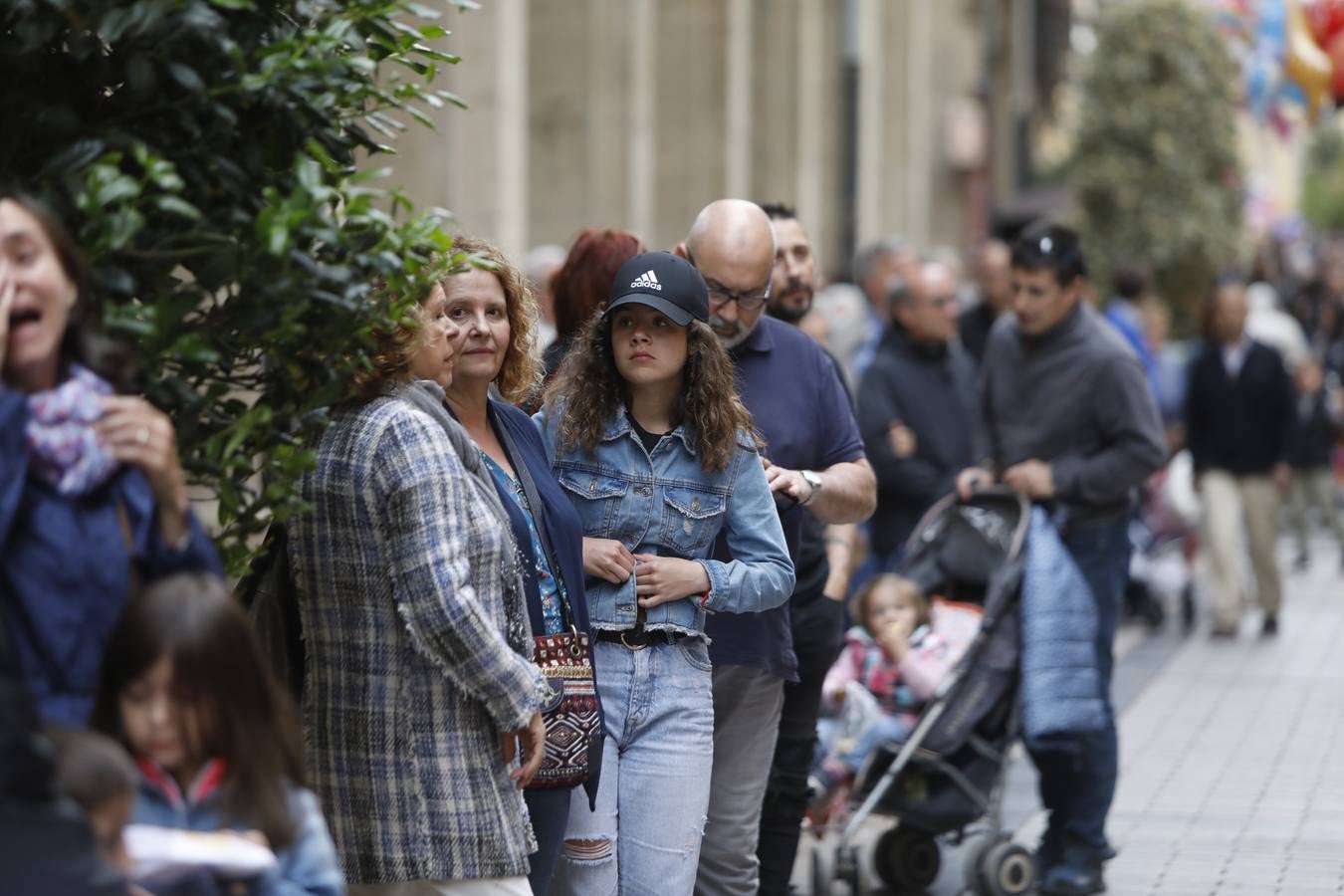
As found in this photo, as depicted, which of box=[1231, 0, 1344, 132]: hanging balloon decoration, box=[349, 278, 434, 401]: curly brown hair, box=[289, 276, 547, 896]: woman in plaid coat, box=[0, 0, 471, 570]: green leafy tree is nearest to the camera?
box=[0, 0, 471, 570]: green leafy tree

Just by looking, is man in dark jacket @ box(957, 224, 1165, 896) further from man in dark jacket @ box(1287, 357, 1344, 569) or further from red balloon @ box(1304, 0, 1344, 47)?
red balloon @ box(1304, 0, 1344, 47)

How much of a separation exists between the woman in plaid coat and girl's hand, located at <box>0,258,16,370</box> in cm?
118

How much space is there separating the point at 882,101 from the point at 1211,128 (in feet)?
14.2

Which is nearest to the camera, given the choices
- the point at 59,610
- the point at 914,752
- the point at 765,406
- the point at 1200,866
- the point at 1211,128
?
the point at 59,610

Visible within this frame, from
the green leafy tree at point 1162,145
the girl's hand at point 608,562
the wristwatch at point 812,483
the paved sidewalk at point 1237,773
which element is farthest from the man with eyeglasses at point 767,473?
the green leafy tree at point 1162,145

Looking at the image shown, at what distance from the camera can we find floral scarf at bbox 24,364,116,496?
10.0ft

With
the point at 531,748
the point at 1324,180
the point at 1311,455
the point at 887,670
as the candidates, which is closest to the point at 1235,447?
the point at 1311,455

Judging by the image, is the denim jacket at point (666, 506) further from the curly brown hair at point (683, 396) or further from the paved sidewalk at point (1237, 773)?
the paved sidewalk at point (1237, 773)

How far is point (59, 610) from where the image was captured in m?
3.05

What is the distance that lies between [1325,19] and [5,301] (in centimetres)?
1611

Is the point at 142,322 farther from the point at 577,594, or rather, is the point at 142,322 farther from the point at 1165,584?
the point at 1165,584

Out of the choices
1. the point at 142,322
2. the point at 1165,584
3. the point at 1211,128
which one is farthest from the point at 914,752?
the point at 1211,128

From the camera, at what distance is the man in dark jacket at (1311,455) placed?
16984 mm

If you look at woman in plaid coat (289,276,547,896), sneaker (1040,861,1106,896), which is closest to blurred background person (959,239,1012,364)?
sneaker (1040,861,1106,896)
